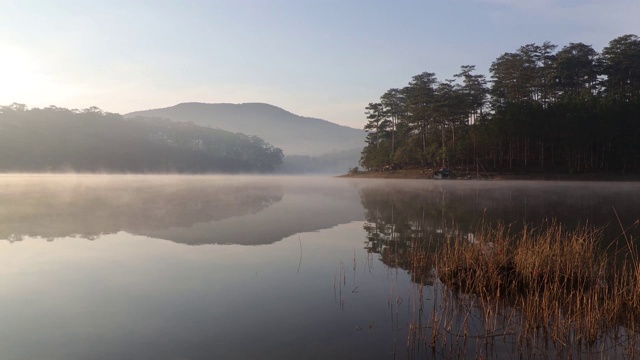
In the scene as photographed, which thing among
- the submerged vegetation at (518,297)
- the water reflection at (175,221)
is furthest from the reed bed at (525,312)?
the water reflection at (175,221)

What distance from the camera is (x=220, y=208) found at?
28516 mm

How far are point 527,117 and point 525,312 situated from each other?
255 feet

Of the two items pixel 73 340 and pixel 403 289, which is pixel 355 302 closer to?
pixel 403 289

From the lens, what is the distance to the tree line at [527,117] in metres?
71.6

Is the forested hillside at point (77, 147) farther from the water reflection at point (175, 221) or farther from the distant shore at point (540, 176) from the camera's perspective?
the water reflection at point (175, 221)

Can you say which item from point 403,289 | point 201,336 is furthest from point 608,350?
point 201,336

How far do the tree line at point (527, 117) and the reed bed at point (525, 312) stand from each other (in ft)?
185

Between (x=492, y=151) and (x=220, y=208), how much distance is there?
64812 mm

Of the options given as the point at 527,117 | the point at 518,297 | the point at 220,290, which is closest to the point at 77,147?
A: the point at 527,117

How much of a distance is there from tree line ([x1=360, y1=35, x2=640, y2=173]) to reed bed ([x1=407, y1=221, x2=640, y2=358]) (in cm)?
5632

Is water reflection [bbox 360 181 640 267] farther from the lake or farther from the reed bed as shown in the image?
the reed bed

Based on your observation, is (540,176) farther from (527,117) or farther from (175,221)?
(175,221)

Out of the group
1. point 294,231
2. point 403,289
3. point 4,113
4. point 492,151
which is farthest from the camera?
point 4,113

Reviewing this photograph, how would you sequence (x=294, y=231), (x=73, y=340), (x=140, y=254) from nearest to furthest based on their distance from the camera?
1. (x=73, y=340)
2. (x=140, y=254)
3. (x=294, y=231)
